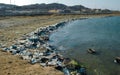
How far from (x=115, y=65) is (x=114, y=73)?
2.79 m

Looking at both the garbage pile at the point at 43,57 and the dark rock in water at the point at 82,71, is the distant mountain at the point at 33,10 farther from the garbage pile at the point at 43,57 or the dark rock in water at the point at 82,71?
the dark rock in water at the point at 82,71

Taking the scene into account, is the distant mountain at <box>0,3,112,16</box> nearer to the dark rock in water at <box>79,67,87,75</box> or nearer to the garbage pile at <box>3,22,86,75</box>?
the garbage pile at <box>3,22,86,75</box>

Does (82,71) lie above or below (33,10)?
below

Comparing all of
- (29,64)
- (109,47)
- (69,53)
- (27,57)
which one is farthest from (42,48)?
(109,47)

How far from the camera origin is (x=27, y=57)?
85.3ft

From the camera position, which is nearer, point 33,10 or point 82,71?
point 82,71

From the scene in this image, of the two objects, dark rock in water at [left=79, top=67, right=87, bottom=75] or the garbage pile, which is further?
the garbage pile

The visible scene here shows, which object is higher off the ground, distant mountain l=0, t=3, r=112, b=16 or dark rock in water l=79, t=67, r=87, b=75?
distant mountain l=0, t=3, r=112, b=16

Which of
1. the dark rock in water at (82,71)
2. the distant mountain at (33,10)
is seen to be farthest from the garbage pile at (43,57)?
the distant mountain at (33,10)

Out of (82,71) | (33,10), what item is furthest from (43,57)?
(33,10)

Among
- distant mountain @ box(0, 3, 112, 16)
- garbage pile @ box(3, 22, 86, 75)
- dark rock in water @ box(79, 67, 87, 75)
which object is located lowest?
dark rock in water @ box(79, 67, 87, 75)

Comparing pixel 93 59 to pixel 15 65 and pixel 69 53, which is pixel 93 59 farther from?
pixel 15 65

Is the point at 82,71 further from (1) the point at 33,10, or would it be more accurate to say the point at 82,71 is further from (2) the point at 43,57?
(1) the point at 33,10

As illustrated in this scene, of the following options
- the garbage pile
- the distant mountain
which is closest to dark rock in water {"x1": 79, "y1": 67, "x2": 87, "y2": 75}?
the garbage pile
